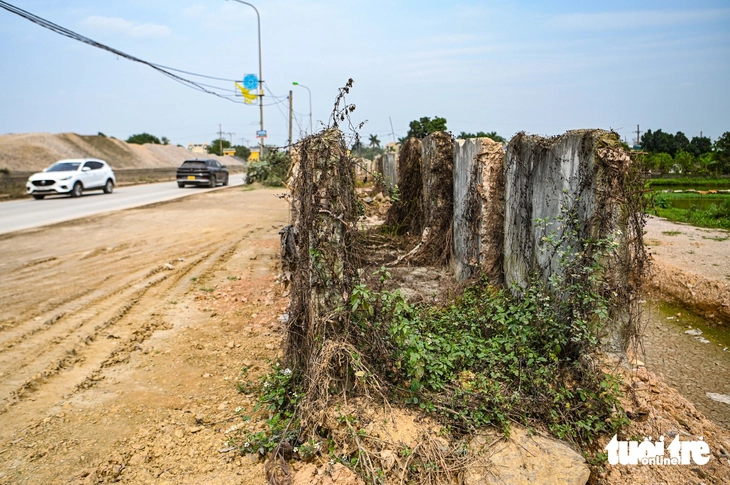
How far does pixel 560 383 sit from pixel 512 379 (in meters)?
0.37

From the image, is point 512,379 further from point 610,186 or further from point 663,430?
point 610,186

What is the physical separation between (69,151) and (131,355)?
126 feet

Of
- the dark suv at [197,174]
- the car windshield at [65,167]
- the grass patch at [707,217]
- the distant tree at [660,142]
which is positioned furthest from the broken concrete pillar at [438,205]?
the distant tree at [660,142]

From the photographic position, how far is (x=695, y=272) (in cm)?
791

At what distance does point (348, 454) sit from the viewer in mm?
3332

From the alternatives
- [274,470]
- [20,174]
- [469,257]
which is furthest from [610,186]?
[20,174]

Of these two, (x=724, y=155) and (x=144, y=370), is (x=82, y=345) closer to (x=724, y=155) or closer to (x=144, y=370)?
(x=144, y=370)

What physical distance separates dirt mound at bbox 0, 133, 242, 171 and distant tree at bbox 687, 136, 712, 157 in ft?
159

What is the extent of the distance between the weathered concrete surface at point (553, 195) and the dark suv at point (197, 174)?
843 inches

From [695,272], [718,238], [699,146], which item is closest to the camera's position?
[695,272]

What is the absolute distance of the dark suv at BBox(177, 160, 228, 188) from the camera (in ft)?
80.7

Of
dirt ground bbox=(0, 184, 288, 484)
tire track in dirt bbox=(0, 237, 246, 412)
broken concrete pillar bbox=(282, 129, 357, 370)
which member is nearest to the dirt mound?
dirt ground bbox=(0, 184, 288, 484)

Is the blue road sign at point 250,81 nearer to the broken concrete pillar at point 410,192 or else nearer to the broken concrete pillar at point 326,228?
the broken concrete pillar at point 410,192

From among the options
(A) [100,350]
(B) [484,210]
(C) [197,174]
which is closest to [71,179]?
(C) [197,174]
